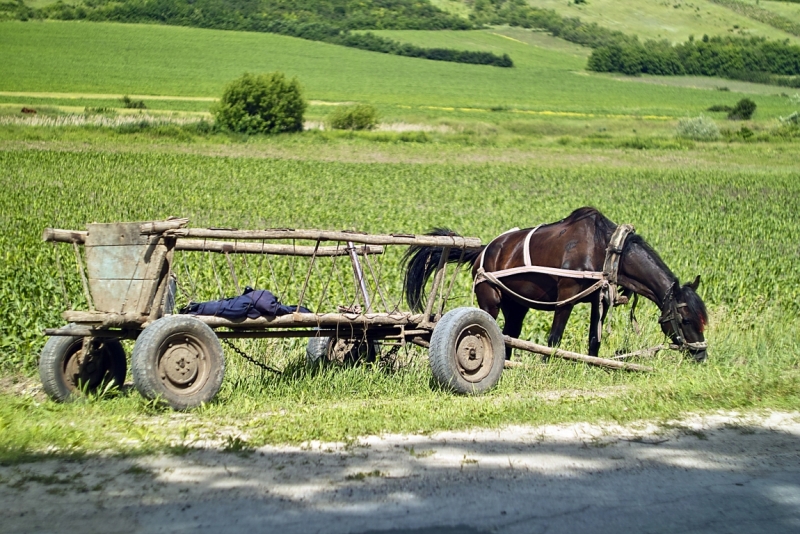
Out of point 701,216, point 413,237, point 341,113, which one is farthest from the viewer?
point 341,113

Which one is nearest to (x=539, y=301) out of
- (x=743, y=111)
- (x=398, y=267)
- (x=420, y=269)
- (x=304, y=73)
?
Result: (x=420, y=269)

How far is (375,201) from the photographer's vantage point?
2692 cm

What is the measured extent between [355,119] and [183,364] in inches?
1987

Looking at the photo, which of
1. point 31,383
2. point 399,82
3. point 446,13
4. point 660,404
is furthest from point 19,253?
point 446,13

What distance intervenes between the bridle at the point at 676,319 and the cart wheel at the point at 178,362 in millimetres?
4629

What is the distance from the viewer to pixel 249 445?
5.83 meters

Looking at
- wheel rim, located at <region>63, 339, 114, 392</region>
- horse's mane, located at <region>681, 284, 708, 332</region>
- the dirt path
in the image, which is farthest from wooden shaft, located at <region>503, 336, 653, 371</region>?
A: wheel rim, located at <region>63, 339, 114, 392</region>

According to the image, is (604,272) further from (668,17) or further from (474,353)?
(668,17)

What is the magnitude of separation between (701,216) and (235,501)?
23.4m

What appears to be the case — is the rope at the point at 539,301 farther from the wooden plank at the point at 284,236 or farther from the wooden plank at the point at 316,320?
the wooden plank at the point at 316,320

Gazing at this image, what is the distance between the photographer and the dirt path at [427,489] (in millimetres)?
4613

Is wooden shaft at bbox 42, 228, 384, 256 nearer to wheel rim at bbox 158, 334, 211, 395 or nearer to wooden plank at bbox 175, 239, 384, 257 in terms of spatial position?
wooden plank at bbox 175, 239, 384, 257

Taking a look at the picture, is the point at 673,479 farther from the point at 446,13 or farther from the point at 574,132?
the point at 446,13

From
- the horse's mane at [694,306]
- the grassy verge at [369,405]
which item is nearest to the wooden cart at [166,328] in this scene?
the grassy verge at [369,405]
